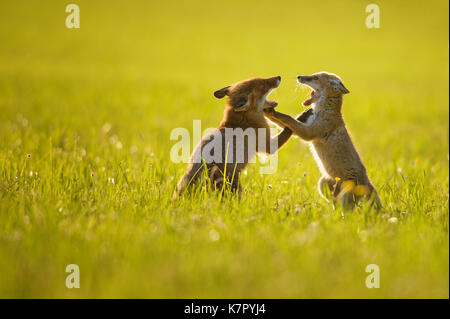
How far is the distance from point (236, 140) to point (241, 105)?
0.52 m

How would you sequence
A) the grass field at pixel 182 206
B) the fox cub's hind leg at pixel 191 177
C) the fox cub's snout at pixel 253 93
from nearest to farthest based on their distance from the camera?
the grass field at pixel 182 206 → the fox cub's hind leg at pixel 191 177 → the fox cub's snout at pixel 253 93

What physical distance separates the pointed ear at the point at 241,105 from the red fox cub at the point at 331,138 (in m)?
0.42

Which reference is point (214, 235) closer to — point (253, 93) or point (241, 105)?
point (241, 105)

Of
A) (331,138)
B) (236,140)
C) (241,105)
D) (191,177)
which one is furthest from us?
(331,138)

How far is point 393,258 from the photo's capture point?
4.02 metres

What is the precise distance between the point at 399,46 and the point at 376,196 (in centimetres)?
3805

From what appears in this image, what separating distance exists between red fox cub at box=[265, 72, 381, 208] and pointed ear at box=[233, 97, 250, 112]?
424mm

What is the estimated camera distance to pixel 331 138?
6.34 m

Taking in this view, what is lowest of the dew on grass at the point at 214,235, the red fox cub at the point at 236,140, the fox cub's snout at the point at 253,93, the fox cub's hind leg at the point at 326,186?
the dew on grass at the point at 214,235

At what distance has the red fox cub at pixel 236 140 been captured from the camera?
18.6 ft

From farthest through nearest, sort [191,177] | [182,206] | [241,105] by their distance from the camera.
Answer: [241,105], [191,177], [182,206]

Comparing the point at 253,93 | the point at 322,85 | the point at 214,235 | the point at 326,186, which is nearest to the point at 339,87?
the point at 322,85

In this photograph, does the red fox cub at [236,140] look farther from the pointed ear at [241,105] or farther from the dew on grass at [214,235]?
the dew on grass at [214,235]

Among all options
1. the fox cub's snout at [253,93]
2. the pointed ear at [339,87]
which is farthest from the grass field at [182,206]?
the fox cub's snout at [253,93]
